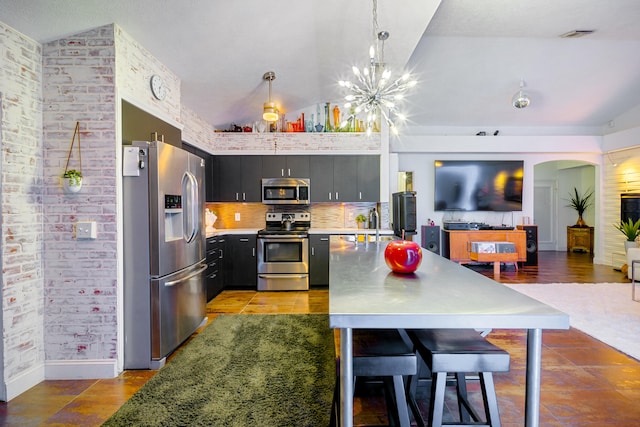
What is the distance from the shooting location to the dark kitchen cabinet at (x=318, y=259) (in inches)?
207

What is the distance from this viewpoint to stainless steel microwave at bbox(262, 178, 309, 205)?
5527 millimetres

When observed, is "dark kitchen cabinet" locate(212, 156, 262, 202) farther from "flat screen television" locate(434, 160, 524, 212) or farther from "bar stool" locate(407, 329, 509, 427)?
"bar stool" locate(407, 329, 509, 427)

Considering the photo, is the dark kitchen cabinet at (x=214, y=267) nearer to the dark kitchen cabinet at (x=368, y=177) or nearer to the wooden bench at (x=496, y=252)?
the dark kitchen cabinet at (x=368, y=177)

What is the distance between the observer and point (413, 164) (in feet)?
24.2

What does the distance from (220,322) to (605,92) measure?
25.8ft

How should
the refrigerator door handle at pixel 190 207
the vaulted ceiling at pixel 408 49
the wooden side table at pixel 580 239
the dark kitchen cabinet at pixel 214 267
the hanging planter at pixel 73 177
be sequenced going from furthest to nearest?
the wooden side table at pixel 580 239
the dark kitchen cabinet at pixel 214 267
the refrigerator door handle at pixel 190 207
the vaulted ceiling at pixel 408 49
the hanging planter at pixel 73 177

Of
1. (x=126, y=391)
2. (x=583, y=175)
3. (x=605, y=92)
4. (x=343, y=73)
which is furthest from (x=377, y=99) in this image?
(x=583, y=175)

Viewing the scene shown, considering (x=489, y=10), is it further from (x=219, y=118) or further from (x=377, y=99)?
(x=219, y=118)

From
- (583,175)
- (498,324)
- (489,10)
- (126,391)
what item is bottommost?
(126,391)

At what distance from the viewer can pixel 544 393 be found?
7.38 feet

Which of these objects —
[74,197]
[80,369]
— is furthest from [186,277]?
[74,197]

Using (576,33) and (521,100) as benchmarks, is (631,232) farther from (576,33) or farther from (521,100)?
(576,33)

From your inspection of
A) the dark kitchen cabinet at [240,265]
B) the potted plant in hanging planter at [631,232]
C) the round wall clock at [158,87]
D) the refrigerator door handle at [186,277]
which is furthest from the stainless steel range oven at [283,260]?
the potted plant in hanging planter at [631,232]

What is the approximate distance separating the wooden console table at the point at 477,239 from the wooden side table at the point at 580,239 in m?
3.76
